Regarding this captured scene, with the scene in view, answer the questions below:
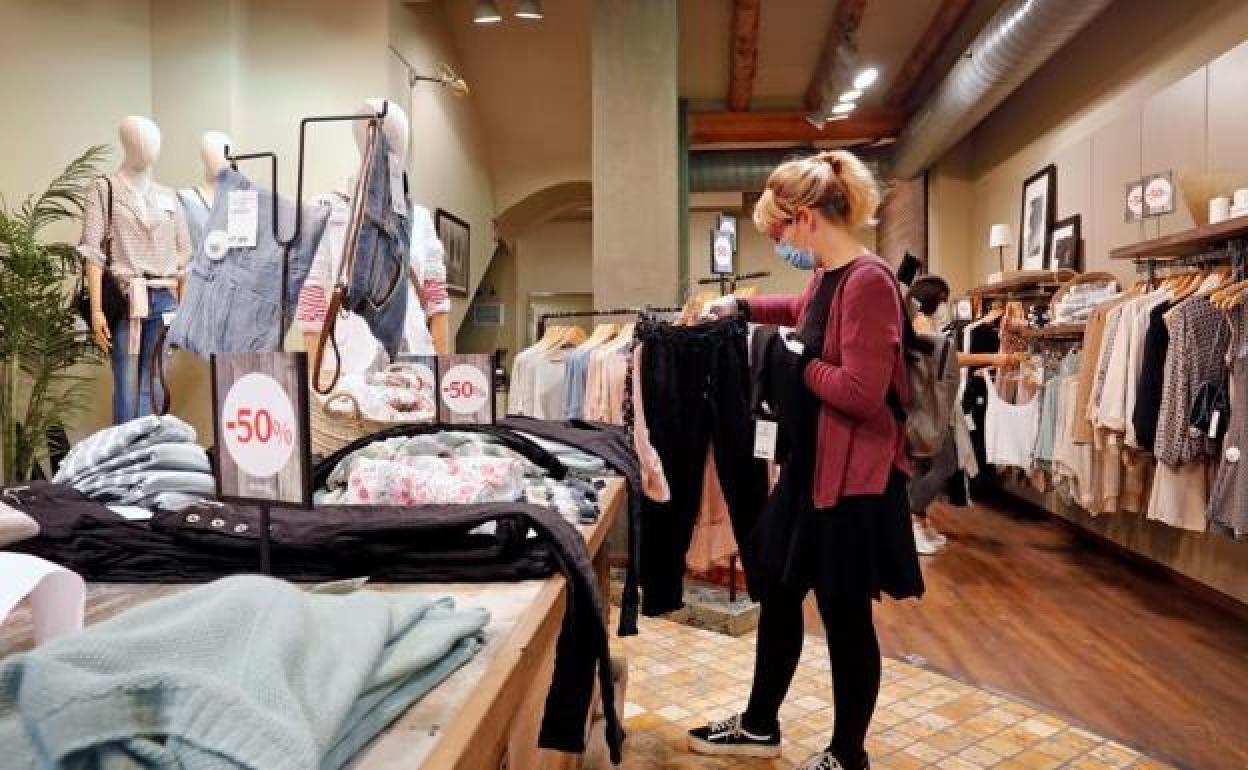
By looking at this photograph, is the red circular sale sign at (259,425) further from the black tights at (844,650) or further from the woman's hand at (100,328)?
the woman's hand at (100,328)

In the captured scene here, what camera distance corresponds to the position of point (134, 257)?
3303 millimetres

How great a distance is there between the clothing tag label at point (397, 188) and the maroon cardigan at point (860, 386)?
96 centimetres

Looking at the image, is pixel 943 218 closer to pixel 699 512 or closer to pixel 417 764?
pixel 699 512

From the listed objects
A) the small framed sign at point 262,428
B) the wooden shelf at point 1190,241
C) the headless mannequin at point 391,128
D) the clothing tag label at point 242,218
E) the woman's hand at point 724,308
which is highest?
the headless mannequin at point 391,128

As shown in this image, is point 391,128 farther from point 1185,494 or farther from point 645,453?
point 1185,494

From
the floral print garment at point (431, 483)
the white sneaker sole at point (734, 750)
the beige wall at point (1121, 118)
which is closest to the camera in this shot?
the floral print garment at point (431, 483)

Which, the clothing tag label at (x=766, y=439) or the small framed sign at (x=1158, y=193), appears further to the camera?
the small framed sign at (x=1158, y=193)

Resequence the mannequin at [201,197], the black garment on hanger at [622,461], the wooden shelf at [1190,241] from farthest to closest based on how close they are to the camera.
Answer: the mannequin at [201,197]
the wooden shelf at [1190,241]
the black garment on hanger at [622,461]

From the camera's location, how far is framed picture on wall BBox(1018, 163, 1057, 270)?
5.93 metres

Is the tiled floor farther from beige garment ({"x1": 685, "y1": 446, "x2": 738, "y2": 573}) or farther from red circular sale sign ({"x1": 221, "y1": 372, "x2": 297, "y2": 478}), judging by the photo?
red circular sale sign ({"x1": 221, "y1": 372, "x2": 297, "y2": 478})

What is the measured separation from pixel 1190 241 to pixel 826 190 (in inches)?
93.1

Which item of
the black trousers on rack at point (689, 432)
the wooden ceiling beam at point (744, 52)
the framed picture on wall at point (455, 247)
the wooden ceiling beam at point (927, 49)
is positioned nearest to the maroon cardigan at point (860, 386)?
the black trousers on rack at point (689, 432)

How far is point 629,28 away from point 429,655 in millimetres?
4446

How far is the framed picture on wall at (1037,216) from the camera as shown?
5.93 metres
